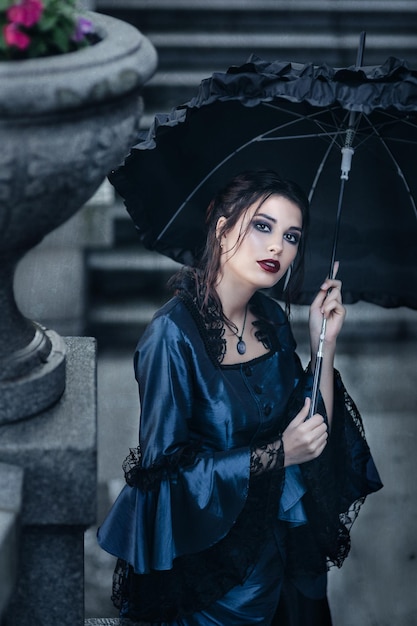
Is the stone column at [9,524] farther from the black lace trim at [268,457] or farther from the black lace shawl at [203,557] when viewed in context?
the black lace trim at [268,457]

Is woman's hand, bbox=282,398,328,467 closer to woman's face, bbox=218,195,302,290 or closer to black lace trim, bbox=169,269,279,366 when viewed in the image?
black lace trim, bbox=169,269,279,366

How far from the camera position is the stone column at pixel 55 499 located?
2.36 metres

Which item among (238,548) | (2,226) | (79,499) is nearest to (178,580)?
(238,548)

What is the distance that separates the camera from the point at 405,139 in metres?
3.09

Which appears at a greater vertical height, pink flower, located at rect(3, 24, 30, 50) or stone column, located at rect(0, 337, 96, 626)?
pink flower, located at rect(3, 24, 30, 50)

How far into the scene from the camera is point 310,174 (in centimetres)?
326

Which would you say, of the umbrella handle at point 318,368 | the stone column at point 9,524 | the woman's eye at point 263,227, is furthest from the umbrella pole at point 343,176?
the stone column at point 9,524

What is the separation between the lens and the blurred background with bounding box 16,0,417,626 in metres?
4.62

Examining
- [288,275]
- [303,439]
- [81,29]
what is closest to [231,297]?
[288,275]

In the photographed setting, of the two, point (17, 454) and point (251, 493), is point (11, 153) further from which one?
point (251, 493)

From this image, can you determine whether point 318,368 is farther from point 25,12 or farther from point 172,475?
point 25,12

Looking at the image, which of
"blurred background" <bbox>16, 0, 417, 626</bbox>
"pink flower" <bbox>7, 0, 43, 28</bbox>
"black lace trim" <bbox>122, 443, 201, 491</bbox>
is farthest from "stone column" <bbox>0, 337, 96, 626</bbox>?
"blurred background" <bbox>16, 0, 417, 626</bbox>

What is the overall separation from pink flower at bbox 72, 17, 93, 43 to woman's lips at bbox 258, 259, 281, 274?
0.89 metres

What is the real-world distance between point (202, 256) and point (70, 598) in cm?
108
